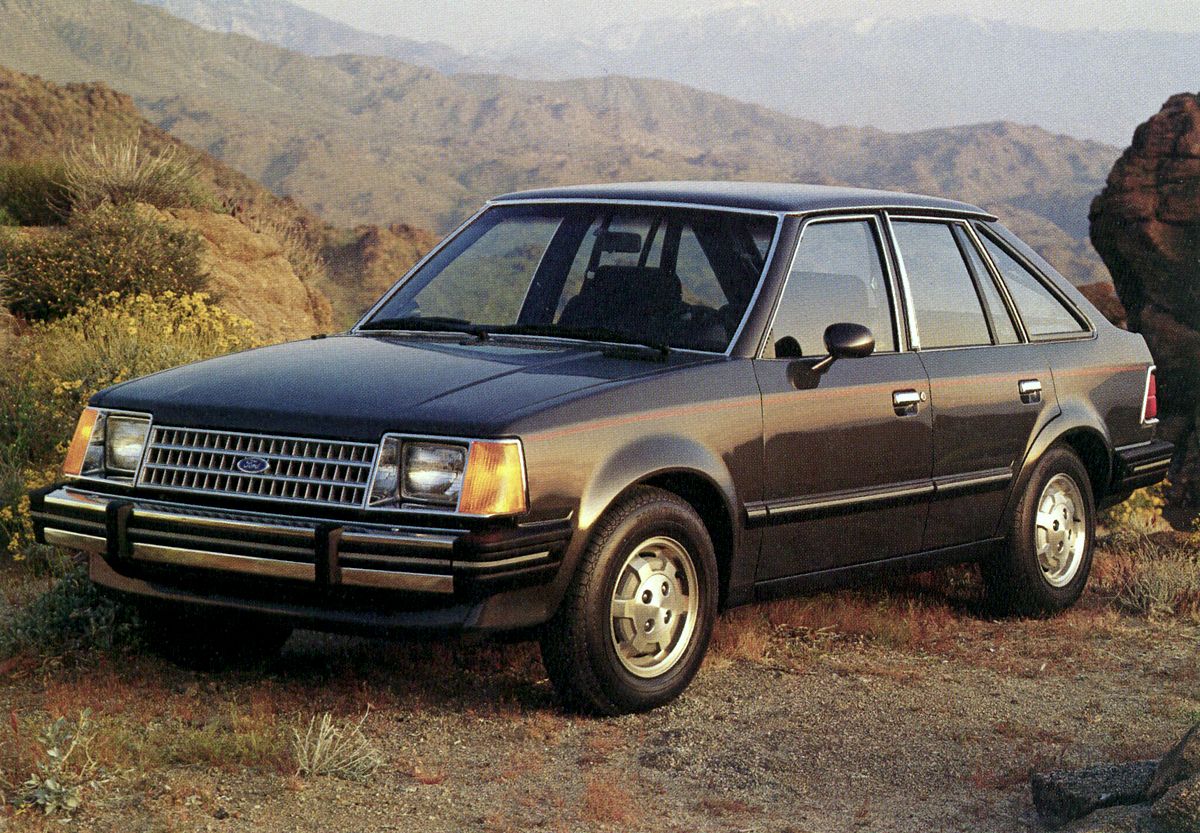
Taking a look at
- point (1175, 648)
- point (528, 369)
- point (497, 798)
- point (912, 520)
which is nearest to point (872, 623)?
point (912, 520)

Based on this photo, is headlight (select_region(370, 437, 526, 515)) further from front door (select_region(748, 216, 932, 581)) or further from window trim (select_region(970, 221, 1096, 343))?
window trim (select_region(970, 221, 1096, 343))

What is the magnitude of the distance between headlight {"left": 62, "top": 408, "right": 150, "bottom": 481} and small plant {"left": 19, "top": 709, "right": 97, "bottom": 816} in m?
0.95

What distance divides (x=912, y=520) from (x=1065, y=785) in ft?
7.16

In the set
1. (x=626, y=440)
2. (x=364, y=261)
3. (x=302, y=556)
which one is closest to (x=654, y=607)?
(x=626, y=440)

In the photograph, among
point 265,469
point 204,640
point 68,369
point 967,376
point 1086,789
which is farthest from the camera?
point 68,369

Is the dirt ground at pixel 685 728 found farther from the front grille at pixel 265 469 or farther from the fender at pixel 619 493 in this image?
the front grille at pixel 265 469

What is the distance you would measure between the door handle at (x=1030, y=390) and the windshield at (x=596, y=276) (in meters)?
1.59

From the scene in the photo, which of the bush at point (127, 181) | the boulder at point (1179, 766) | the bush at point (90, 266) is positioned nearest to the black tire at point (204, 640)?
the boulder at point (1179, 766)

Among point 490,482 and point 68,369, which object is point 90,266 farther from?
point 490,482

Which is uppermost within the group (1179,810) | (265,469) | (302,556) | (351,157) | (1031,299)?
(351,157)

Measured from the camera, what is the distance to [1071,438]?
7410mm

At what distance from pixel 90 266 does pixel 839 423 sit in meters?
9.39

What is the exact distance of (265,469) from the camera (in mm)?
4848

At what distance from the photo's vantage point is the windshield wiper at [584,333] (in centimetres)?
571
